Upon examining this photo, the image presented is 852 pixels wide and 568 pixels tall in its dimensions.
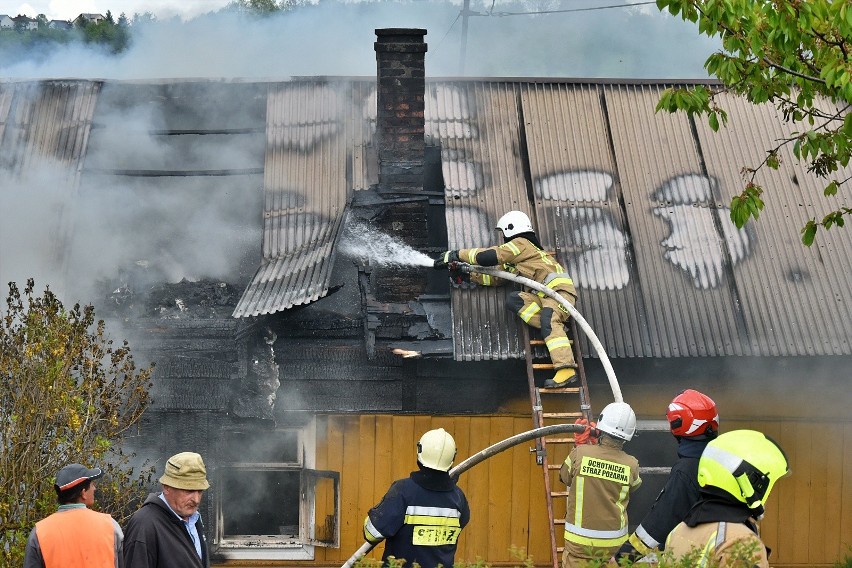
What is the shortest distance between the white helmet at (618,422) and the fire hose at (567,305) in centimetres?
113

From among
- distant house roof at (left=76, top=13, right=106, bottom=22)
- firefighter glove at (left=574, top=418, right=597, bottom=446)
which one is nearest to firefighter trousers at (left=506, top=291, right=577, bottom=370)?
firefighter glove at (left=574, top=418, right=597, bottom=446)

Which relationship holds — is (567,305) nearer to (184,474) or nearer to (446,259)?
(446,259)

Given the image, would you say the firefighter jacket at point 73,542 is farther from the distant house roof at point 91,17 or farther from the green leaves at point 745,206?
the distant house roof at point 91,17

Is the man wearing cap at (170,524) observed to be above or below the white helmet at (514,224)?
below

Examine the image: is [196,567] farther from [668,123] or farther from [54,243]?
[668,123]

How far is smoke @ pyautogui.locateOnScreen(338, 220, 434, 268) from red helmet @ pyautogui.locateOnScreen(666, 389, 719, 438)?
3.68m

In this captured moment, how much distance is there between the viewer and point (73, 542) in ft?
16.2

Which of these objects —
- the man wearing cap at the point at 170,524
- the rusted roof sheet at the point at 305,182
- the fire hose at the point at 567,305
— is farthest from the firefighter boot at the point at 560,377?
the man wearing cap at the point at 170,524

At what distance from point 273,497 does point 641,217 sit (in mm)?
4143

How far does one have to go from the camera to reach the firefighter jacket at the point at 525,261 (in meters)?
8.43

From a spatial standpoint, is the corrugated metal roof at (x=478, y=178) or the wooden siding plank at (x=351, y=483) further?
the wooden siding plank at (x=351, y=483)

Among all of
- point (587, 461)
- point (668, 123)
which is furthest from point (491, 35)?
point (587, 461)

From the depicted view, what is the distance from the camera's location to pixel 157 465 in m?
8.84

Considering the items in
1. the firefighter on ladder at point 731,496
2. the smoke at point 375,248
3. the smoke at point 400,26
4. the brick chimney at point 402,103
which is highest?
the smoke at point 400,26
